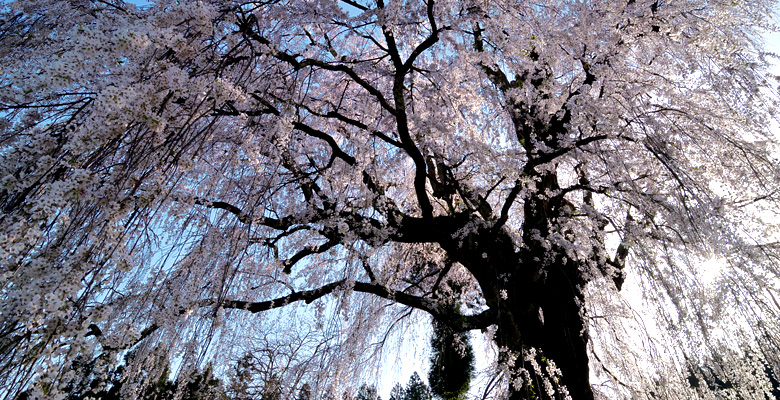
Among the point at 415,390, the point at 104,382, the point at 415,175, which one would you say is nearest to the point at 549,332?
the point at 415,175

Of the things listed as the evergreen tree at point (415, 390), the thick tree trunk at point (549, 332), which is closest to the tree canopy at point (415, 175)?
the thick tree trunk at point (549, 332)

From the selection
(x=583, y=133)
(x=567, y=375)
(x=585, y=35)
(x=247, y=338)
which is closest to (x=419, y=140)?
(x=583, y=133)

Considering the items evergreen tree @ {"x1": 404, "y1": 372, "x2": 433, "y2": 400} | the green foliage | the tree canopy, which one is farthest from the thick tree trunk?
evergreen tree @ {"x1": 404, "y1": 372, "x2": 433, "y2": 400}

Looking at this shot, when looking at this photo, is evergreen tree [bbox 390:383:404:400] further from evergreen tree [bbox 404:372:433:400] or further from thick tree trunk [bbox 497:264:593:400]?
thick tree trunk [bbox 497:264:593:400]

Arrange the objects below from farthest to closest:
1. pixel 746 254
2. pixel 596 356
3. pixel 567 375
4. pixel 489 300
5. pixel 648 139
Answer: pixel 596 356
pixel 489 300
pixel 567 375
pixel 648 139
pixel 746 254

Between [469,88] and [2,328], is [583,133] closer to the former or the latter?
[469,88]

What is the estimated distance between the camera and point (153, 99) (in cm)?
173

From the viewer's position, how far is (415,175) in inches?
169

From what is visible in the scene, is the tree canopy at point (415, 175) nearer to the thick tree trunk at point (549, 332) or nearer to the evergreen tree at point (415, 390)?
the thick tree trunk at point (549, 332)

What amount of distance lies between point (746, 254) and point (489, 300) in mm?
2120

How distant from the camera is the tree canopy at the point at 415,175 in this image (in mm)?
1652

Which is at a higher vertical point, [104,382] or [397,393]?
[397,393]

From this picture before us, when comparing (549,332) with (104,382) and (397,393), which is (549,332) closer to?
(104,382)

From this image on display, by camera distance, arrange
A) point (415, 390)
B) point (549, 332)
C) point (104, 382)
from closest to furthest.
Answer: point (104, 382), point (549, 332), point (415, 390)
